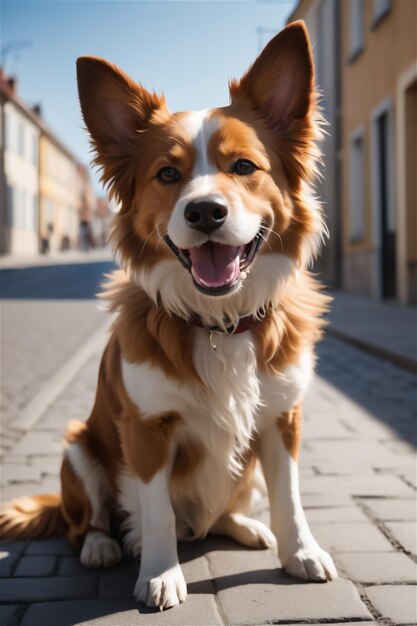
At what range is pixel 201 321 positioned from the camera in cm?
297

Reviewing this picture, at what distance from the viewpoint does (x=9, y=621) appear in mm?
2549

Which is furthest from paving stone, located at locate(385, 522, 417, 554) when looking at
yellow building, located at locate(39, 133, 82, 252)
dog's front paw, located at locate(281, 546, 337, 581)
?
yellow building, located at locate(39, 133, 82, 252)

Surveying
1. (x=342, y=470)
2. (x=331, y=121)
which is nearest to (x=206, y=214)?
(x=342, y=470)

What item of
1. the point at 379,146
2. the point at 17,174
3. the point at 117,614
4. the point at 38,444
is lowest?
the point at 117,614

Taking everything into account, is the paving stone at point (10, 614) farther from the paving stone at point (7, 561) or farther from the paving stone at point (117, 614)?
the paving stone at point (7, 561)

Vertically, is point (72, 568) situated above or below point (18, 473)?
below

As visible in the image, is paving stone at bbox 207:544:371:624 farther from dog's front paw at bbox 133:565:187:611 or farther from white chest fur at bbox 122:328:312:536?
white chest fur at bbox 122:328:312:536

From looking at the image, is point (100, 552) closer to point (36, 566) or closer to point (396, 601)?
point (36, 566)

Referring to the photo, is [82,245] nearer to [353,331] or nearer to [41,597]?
[353,331]

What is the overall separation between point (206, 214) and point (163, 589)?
134 cm

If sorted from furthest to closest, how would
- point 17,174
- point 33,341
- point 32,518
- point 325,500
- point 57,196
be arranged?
point 57,196 → point 17,174 → point 33,341 → point 325,500 → point 32,518

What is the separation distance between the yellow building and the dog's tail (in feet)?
136

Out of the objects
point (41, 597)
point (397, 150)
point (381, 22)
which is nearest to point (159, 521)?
point (41, 597)

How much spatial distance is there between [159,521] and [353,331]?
7.46 m
